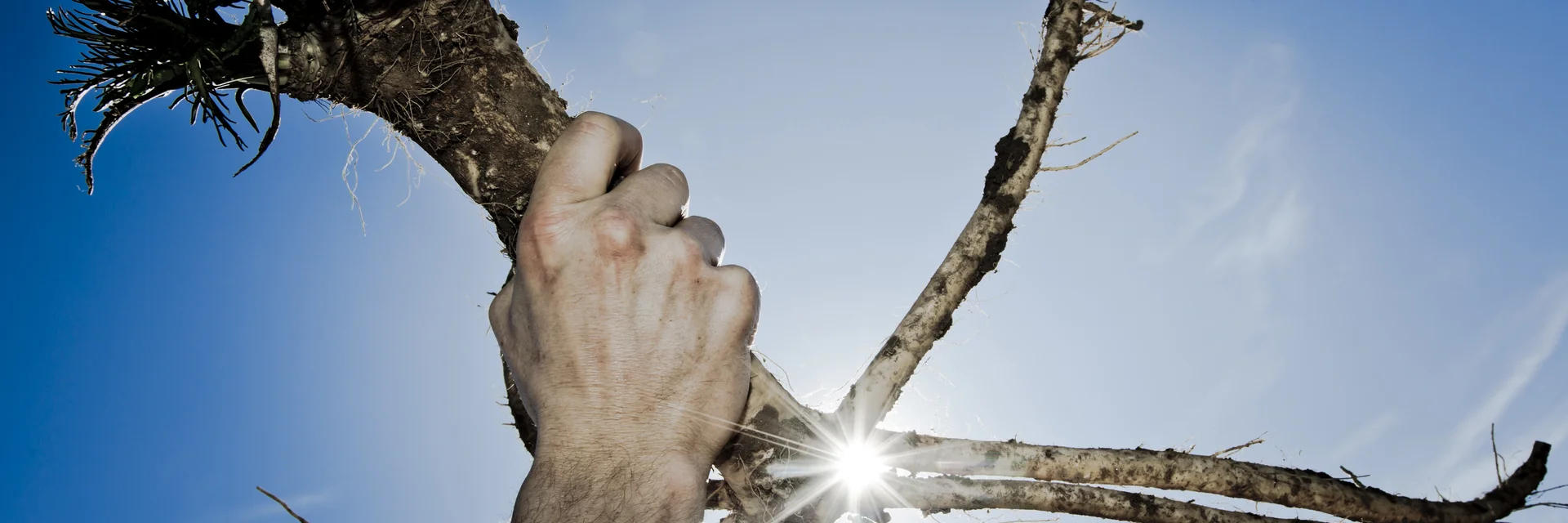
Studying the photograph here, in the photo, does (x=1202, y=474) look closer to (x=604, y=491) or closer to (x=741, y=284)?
(x=741, y=284)

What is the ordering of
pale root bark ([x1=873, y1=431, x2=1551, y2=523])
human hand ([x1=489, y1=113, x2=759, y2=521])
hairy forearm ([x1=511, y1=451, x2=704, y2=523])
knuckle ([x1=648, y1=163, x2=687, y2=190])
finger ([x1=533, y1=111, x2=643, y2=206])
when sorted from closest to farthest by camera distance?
hairy forearm ([x1=511, y1=451, x2=704, y2=523]) → human hand ([x1=489, y1=113, x2=759, y2=521]) → finger ([x1=533, y1=111, x2=643, y2=206]) → knuckle ([x1=648, y1=163, x2=687, y2=190]) → pale root bark ([x1=873, y1=431, x2=1551, y2=523])

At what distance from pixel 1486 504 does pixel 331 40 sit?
4.51 metres

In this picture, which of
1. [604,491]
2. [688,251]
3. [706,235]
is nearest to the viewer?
[604,491]

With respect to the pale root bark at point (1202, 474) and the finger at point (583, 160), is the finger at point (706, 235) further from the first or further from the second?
the pale root bark at point (1202, 474)

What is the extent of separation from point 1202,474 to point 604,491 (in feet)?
8.34

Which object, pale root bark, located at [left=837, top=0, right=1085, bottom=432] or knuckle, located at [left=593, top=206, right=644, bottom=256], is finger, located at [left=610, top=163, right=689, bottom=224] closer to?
knuckle, located at [left=593, top=206, right=644, bottom=256]

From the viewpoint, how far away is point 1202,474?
2846 mm

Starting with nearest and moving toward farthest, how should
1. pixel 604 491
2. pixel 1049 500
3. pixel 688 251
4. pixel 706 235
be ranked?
1. pixel 604 491
2. pixel 688 251
3. pixel 706 235
4. pixel 1049 500

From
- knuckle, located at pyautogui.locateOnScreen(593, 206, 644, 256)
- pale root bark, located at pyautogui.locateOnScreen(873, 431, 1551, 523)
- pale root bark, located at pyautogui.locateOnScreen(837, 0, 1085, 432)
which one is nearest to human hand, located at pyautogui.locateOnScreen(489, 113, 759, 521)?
knuckle, located at pyautogui.locateOnScreen(593, 206, 644, 256)

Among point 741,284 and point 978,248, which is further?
point 978,248

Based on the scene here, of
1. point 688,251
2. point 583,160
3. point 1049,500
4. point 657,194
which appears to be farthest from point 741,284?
point 1049,500

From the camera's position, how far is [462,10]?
6.70 ft

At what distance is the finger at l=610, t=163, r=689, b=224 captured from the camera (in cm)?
153

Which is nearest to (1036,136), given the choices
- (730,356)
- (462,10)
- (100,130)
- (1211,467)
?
(1211,467)
